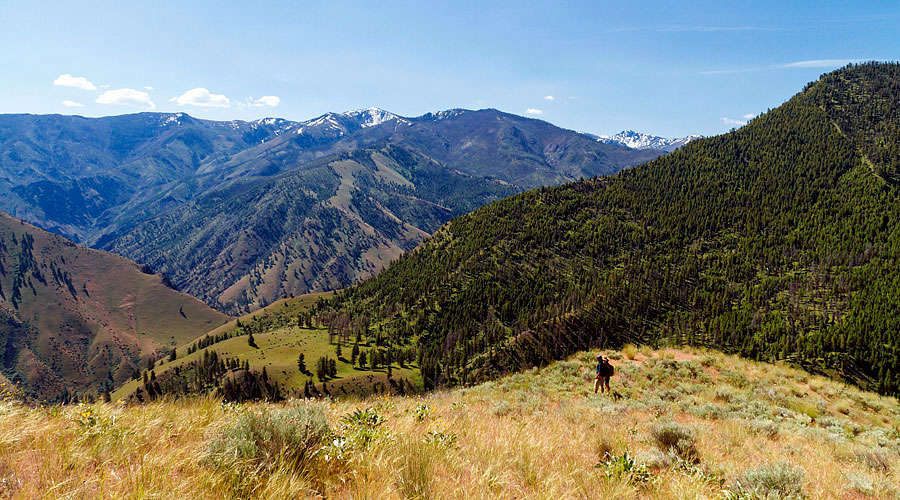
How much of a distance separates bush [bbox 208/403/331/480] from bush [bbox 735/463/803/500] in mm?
6356

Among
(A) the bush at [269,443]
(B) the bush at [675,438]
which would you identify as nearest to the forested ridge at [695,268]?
(B) the bush at [675,438]

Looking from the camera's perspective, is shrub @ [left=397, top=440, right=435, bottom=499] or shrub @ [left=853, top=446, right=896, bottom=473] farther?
shrub @ [left=853, top=446, right=896, bottom=473]

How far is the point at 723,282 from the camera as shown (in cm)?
11725

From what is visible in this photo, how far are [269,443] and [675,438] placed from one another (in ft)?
29.4

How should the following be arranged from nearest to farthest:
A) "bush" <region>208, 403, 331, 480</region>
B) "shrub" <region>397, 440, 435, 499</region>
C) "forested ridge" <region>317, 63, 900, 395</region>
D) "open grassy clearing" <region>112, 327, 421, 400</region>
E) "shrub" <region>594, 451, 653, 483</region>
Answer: "shrub" <region>397, 440, 435, 499</region> < "bush" <region>208, 403, 331, 480</region> < "shrub" <region>594, 451, 653, 483</region> < "forested ridge" <region>317, 63, 900, 395</region> < "open grassy clearing" <region>112, 327, 421, 400</region>

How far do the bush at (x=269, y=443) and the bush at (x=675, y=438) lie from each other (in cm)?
765

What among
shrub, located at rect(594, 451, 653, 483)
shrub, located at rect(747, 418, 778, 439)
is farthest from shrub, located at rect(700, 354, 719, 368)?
shrub, located at rect(594, 451, 653, 483)

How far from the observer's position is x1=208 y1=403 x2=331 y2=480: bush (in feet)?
14.9

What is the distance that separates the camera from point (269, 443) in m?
5.25

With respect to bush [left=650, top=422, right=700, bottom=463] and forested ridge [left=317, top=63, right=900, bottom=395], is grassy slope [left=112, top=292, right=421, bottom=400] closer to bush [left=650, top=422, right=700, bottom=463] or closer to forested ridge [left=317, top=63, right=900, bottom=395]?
forested ridge [left=317, top=63, right=900, bottom=395]

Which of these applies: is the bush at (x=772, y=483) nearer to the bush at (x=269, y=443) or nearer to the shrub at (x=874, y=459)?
the shrub at (x=874, y=459)

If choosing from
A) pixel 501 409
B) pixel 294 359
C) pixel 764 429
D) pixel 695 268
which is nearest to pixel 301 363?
pixel 294 359

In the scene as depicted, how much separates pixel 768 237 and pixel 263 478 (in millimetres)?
179601

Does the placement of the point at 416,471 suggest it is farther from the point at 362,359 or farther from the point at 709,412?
the point at 362,359
